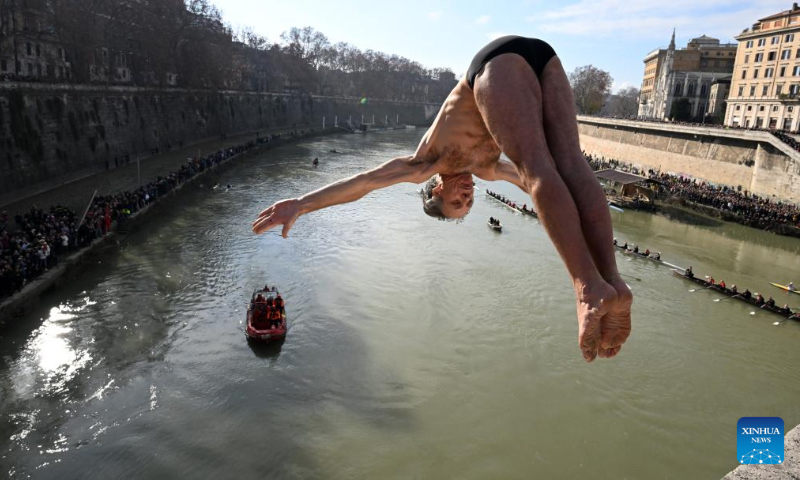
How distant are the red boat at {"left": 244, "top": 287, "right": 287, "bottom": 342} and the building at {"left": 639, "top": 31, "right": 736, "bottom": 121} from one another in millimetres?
53833

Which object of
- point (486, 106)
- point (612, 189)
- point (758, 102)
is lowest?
point (612, 189)

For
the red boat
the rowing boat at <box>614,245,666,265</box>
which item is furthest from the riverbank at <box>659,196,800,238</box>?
the red boat

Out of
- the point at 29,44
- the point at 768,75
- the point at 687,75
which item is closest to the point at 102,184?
the point at 29,44

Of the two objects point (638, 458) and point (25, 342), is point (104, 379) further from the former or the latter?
point (638, 458)

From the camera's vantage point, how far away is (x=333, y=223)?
27.1 meters

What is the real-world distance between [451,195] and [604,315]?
1.58 metres

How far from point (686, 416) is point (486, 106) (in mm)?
12029

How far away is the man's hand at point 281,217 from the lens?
313 cm

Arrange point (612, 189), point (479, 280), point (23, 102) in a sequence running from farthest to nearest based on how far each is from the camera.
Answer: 1. point (612, 189)
2. point (23, 102)
3. point (479, 280)

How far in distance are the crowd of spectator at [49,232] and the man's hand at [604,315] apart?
14.9 m

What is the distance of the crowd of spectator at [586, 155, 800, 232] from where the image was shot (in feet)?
86.6

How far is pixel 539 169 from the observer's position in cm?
229

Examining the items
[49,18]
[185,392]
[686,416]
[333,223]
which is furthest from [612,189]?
[49,18]

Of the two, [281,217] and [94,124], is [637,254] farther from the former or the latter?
[94,124]
